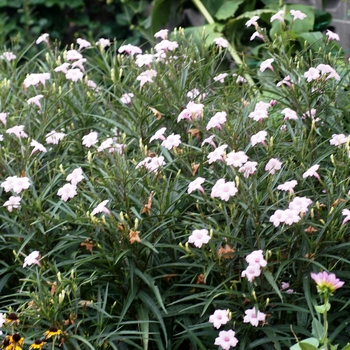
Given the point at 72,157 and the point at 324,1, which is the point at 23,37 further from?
the point at 72,157

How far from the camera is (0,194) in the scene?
2.47 metres

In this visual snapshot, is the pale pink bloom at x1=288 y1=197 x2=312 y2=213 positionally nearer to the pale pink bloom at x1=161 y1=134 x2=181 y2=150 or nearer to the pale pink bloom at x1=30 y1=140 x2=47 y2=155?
the pale pink bloom at x1=161 y1=134 x2=181 y2=150

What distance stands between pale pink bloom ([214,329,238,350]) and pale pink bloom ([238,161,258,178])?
1.42ft

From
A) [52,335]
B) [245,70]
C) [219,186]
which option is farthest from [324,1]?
[52,335]

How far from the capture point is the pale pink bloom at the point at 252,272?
191 centimetres

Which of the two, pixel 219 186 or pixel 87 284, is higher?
pixel 219 186

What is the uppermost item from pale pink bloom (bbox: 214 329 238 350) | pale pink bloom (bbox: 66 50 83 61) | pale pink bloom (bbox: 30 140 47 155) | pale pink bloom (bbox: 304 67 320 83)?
pale pink bloom (bbox: 66 50 83 61)

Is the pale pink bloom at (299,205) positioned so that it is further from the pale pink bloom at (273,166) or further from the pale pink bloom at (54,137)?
the pale pink bloom at (54,137)

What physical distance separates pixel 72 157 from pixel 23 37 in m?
4.20

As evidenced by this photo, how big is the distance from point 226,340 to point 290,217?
37cm

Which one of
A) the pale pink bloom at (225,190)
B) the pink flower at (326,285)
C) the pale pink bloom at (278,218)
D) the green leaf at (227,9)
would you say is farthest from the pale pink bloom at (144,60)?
the green leaf at (227,9)

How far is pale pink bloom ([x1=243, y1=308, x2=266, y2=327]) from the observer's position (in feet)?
6.38

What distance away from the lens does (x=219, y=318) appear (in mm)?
1957

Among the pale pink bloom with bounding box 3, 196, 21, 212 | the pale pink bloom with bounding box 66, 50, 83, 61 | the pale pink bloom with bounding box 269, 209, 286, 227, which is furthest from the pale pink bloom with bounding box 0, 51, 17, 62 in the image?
the pale pink bloom with bounding box 269, 209, 286, 227
